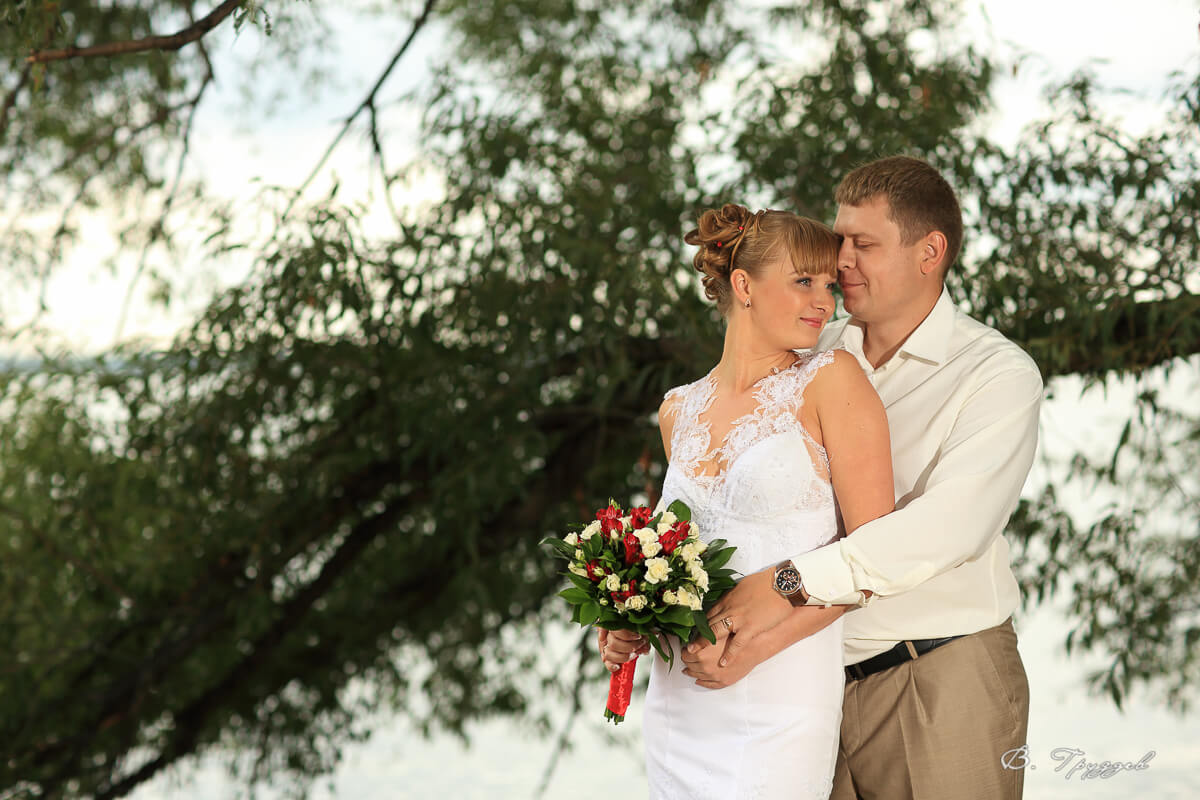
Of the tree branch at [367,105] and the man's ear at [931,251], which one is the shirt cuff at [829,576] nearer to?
the man's ear at [931,251]

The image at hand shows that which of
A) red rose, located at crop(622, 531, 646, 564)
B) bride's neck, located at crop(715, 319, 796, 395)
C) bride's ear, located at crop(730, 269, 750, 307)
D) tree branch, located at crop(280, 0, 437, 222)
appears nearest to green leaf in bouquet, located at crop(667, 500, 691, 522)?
red rose, located at crop(622, 531, 646, 564)

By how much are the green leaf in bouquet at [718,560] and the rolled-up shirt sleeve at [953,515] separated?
13cm

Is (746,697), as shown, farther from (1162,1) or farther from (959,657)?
(1162,1)

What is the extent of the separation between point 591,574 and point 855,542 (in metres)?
0.46

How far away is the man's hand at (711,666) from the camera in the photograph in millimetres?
2043

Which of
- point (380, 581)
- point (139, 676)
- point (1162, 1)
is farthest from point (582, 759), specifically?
point (1162, 1)

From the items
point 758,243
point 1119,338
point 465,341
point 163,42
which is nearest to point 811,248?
point 758,243

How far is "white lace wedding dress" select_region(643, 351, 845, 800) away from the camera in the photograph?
2.05m

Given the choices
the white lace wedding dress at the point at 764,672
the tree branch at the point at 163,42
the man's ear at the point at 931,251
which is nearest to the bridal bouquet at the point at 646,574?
the white lace wedding dress at the point at 764,672

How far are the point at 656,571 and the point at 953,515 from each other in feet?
1.69

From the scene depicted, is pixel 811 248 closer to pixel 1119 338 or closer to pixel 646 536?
pixel 646 536

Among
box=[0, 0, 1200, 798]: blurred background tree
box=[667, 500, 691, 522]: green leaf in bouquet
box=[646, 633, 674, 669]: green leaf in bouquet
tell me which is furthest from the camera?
box=[0, 0, 1200, 798]: blurred background tree

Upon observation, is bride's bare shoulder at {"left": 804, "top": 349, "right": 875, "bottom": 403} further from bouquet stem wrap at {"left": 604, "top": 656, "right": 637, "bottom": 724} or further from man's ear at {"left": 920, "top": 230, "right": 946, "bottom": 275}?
bouquet stem wrap at {"left": 604, "top": 656, "right": 637, "bottom": 724}

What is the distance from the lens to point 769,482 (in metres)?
2.12
